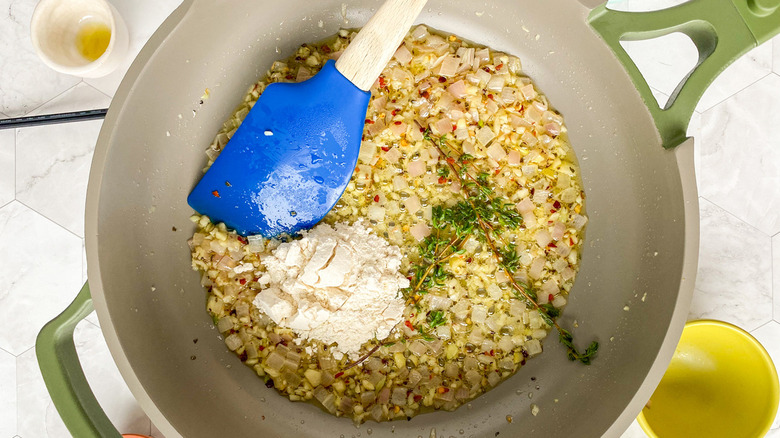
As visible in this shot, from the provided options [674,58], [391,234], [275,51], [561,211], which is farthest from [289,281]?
[674,58]

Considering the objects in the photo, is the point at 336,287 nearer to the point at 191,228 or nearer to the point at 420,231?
the point at 420,231

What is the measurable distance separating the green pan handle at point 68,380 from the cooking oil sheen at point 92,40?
0.66 meters

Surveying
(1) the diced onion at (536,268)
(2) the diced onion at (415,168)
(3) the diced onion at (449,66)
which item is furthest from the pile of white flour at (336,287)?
(3) the diced onion at (449,66)

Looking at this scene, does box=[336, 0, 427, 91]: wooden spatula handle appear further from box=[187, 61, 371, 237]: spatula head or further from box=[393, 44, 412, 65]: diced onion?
box=[393, 44, 412, 65]: diced onion

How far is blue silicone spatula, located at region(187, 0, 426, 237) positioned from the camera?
105 centimetres

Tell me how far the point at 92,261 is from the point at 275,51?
585 millimetres

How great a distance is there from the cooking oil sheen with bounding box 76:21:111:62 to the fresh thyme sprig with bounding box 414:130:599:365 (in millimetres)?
830

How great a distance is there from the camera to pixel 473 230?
115 cm

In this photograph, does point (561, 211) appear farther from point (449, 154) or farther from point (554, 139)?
point (449, 154)

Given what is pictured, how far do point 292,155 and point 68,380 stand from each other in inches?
22.9

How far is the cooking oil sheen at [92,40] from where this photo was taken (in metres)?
1.29

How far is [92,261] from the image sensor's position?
94 cm

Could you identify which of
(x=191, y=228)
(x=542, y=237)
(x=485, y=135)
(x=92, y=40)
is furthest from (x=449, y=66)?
(x=92, y=40)

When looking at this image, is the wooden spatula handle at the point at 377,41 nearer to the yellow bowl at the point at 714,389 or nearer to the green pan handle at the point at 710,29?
the green pan handle at the point at 710,29
